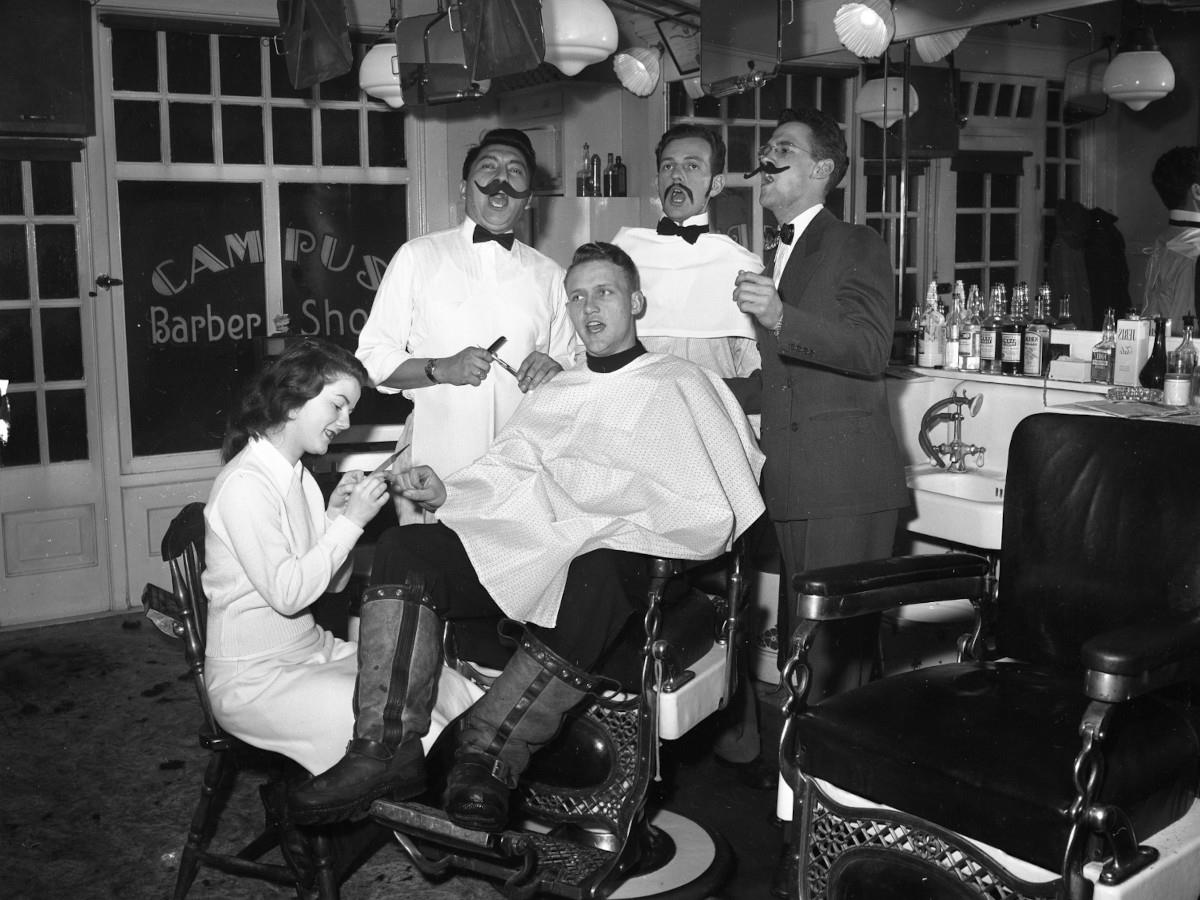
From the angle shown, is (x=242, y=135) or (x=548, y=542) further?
(x=242, y=135)

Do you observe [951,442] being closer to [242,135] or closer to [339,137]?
[339,137]

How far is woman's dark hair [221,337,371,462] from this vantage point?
2.40m

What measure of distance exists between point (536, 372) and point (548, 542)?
588 mm

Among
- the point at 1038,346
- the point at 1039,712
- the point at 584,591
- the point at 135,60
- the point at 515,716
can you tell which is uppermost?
the point at 135,60

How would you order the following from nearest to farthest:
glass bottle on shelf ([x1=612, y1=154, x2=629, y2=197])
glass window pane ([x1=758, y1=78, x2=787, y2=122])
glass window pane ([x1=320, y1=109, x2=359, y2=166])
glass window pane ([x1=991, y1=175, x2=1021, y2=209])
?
glass window pane ([x1=991, y1=175, x2=1021, y2=209]) < glass window pane ([x1=758, y1=78, x2=787, y2=122]) < glass bottle on shelf ([x1=612, y1=154, x2=629, y2=197]) < glass window pane ([x1=320, y1=109, x2=359, y2=166])

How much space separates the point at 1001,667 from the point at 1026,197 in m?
1.65

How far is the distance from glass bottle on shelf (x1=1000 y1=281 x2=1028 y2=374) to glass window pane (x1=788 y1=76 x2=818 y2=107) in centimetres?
99

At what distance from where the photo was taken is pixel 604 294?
2666 mm

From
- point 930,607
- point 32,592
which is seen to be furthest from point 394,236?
point 930,607

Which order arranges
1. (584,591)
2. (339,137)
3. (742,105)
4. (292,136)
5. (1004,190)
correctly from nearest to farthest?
1. (584,591)
2. (1004,190)
3. (742,105)
4. (292,136)
5. (339,137)

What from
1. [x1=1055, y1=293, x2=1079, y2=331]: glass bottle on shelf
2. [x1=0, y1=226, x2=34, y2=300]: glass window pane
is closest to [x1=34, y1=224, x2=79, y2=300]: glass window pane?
[x1=0, y1=226, x2=34, y2=300]: glass window pane

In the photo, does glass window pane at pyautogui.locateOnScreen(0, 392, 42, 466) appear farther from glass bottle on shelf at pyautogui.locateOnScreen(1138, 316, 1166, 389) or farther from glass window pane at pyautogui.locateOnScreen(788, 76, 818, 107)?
glass bottle on shelf at pyautogui.locateOnScreen(1138, 316, 1166, 389)

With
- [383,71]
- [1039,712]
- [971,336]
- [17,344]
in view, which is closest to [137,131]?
[17,344]

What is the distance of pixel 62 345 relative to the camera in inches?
183
